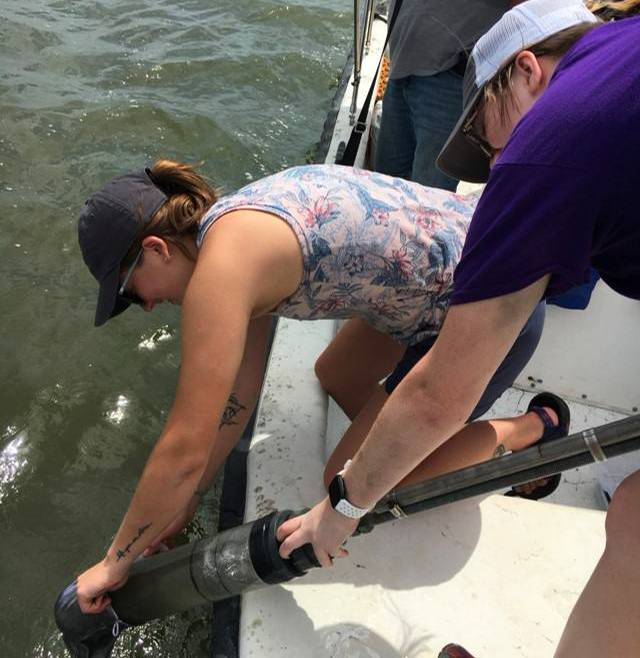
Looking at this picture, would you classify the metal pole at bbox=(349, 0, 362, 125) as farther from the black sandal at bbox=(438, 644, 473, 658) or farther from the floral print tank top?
the black sandal at bbox=(438, 644, 473, 658)

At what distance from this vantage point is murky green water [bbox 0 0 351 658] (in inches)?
87.3

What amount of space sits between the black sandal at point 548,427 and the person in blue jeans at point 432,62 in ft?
2.94

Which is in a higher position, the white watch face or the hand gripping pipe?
the white watch face

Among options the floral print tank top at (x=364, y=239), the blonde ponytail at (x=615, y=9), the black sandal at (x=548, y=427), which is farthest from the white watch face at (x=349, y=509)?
the blonde ponytail at (x=615, y=9)

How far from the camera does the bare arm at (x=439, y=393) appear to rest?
983 millimetres

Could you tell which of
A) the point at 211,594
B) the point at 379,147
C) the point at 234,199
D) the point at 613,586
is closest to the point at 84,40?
the point at 379,147

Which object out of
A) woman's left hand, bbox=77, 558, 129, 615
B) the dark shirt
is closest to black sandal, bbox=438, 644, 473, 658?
woman's left hand, bbox=77, 558, 129, 615

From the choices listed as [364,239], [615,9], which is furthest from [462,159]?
[615,9]

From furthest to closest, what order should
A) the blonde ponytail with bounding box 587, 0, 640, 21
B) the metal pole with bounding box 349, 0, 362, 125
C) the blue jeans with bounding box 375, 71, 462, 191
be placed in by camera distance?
the metal pole with bounding box 349, 0, 362, 125 → the blue jeans with bounding box 375, 71, 462, 191 → the blonde ponytail with bounding box 587, 0, 640, 21

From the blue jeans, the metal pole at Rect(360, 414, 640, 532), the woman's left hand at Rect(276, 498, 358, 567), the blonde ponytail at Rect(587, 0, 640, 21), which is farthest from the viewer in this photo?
the blue jeans

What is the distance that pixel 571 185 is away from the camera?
862mm

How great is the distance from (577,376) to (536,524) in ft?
3.31

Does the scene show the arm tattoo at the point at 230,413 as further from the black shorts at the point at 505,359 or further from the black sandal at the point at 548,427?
the black sandal at the point at 548,427

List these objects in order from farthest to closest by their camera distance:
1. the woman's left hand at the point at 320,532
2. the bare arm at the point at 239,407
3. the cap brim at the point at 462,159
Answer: the bare arm at the point at 239,407
the cap brim at the point at 462,159
the woman's left hand at the point at 320,532
